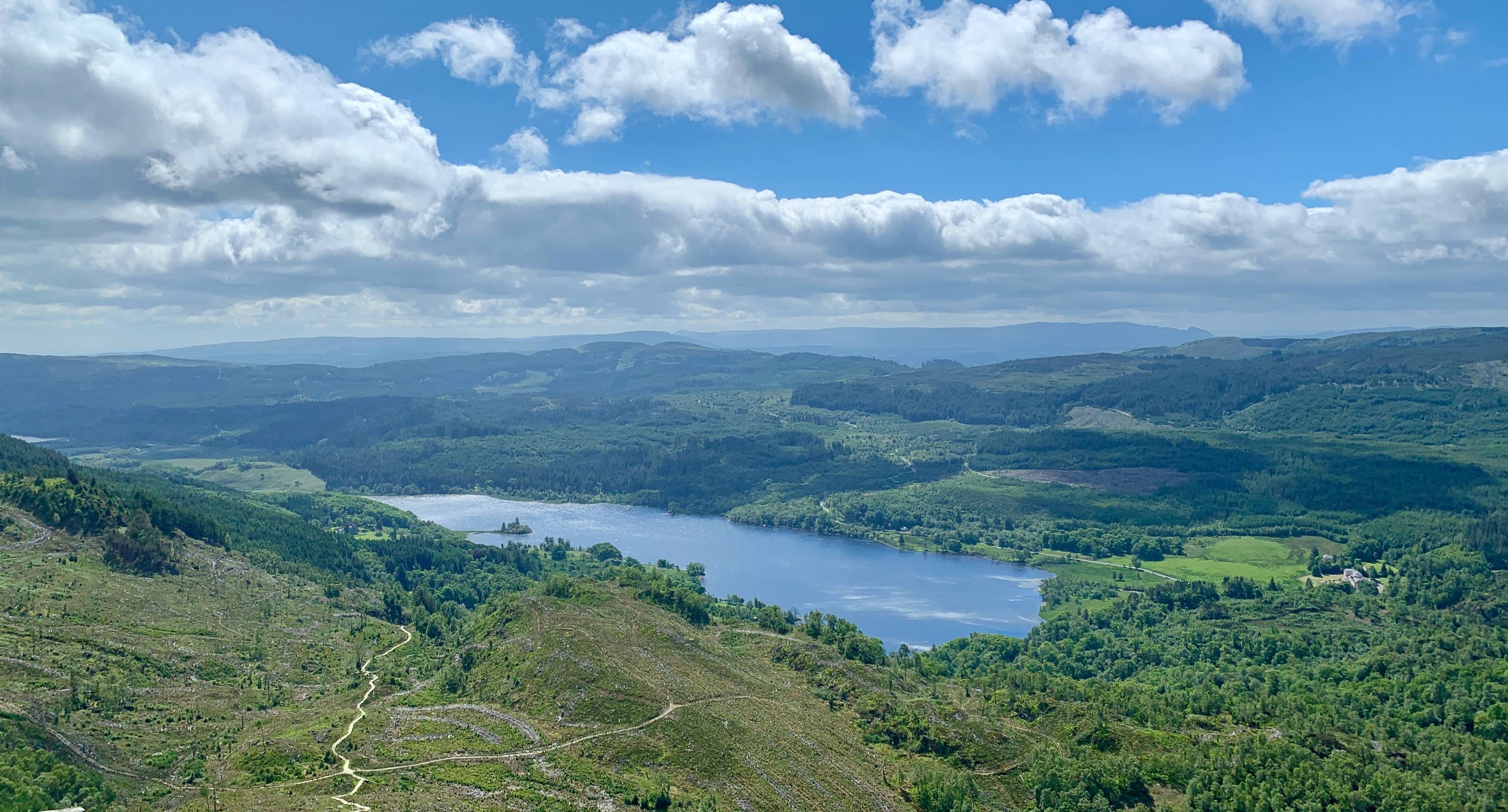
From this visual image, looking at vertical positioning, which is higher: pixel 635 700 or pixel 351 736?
pixel 635 700

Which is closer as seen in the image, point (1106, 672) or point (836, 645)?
point (836, 645)

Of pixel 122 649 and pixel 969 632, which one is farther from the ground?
pixel 122 649

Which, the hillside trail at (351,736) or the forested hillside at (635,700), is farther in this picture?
the forested hillside at (635,700)

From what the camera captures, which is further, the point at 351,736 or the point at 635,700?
the point at 635,700

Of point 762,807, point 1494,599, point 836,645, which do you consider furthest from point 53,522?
point 1494,599

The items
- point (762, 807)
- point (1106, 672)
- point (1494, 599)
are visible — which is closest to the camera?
point (762, 807)

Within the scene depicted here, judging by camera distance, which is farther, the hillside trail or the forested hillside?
the forested hillside

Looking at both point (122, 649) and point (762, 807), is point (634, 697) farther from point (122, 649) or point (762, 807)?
point (122, 649)

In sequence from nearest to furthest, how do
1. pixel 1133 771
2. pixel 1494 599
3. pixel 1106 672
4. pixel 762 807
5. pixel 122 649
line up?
pixel 762 807 → pixel 1133 771 → pixel 122 649 → pixel 1106 672 → pixel 1494 599
